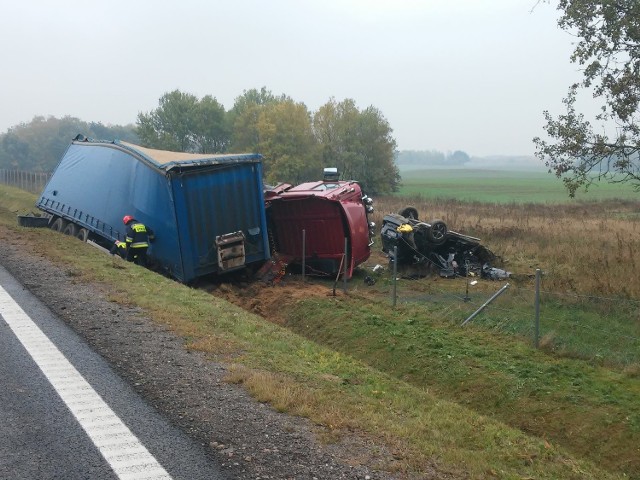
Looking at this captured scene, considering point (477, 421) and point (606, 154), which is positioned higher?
point (606, 154)

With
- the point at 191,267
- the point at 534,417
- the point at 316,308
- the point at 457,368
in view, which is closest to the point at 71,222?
the point at 191,267

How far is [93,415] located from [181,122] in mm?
65762

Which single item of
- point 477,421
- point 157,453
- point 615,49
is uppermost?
point 615,49

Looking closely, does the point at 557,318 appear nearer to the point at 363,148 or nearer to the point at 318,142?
the point at 363,148

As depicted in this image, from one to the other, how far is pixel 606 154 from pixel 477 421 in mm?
11008

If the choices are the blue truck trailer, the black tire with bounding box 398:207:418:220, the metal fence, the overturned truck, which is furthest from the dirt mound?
the metal fence

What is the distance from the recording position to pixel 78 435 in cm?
474

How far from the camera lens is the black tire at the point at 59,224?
19536mm

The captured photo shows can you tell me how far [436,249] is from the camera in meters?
18.0

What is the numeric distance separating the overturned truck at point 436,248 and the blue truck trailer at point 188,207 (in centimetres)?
408

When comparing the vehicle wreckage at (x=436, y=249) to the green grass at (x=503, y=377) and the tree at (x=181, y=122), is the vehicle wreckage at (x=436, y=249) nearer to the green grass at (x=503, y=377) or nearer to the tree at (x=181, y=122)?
the green grass at (x=503, y=377)

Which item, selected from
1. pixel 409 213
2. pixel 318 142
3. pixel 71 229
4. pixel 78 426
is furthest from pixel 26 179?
pixel 78 426

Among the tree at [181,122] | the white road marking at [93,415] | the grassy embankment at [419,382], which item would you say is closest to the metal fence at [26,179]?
the tree at [181,122]

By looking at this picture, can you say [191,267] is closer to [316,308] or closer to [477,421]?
[316,308]
